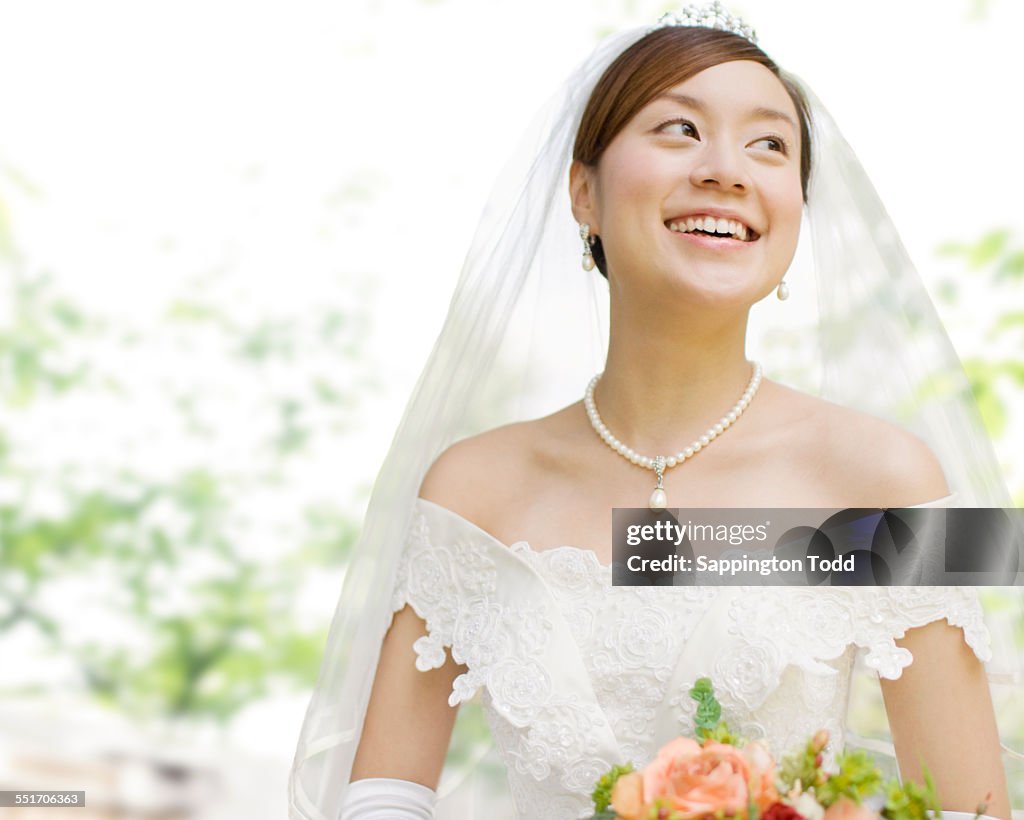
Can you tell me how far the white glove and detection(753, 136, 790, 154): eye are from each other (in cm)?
84

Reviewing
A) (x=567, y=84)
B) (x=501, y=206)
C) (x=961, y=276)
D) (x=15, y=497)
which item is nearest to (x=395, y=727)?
(x=501, y=206)

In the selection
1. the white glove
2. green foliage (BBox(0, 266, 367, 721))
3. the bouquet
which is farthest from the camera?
green foliage (BBox(0, 266, 367, 721))

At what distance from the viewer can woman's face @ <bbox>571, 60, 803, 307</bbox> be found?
47.4 inches

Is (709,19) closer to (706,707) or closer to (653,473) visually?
(653,473)

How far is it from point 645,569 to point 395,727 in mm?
347

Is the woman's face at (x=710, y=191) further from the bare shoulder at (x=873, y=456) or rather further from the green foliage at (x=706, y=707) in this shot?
the green foliage at (x=706, y=707)

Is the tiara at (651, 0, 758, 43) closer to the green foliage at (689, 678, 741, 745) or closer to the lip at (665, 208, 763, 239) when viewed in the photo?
the lip at (665, 208, 763, 239)

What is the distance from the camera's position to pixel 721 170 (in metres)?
1.19

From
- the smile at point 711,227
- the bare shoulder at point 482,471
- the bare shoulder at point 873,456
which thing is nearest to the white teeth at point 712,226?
the smile at point 711,227

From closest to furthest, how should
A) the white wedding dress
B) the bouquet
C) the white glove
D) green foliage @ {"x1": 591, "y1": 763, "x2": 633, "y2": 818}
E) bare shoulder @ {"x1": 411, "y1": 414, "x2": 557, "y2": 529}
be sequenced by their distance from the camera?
the bouquet
green foliage @ {"x1": 591, "y1": 763, "x2": 633, "y2": 818}
the white wedding dress
the white glove
bare shoulder @ {"x1": 411, "y1": 414, "x2": 557, "y2": 529}

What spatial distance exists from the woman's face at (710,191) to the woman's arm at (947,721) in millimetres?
419

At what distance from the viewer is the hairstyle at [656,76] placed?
125 cm

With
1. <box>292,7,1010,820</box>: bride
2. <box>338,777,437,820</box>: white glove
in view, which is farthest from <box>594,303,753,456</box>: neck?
<box>338,777,437,820</box>: white glove

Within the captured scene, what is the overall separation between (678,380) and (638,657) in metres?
0.33
